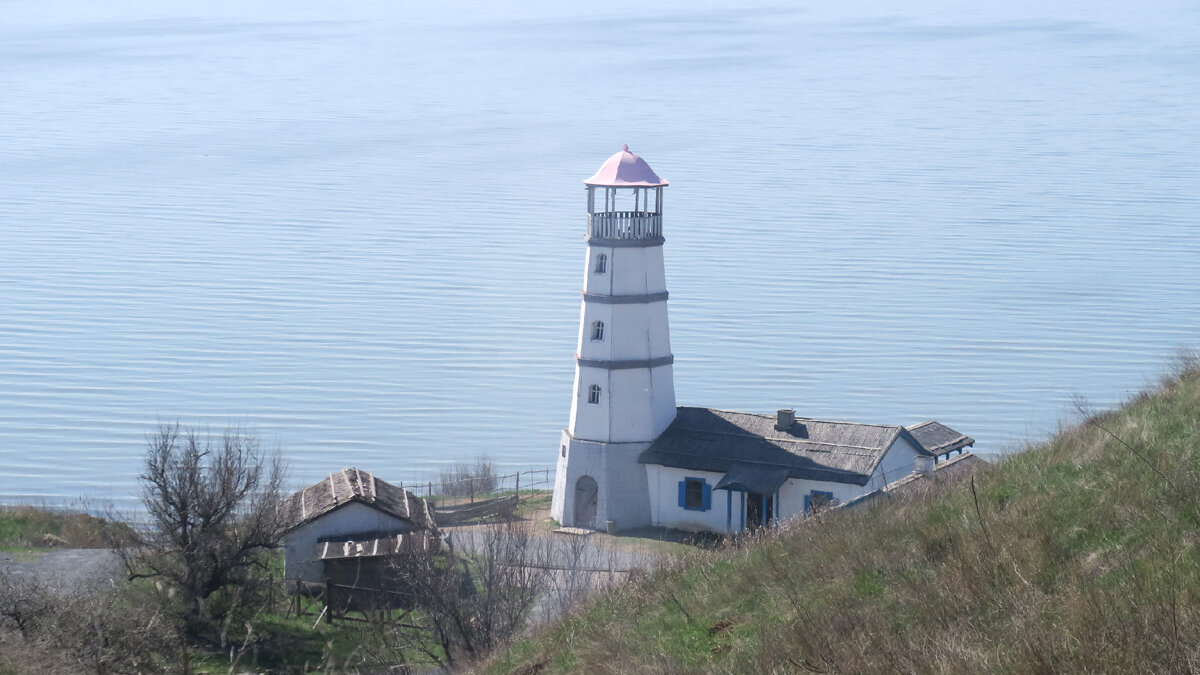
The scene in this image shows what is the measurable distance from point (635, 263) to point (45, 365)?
2627cm

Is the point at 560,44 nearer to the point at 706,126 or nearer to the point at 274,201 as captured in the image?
the point at 706,126

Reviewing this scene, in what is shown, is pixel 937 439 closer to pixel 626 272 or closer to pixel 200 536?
pixel 626 272

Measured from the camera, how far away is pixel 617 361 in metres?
33.1

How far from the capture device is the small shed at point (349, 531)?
26094 millimetres

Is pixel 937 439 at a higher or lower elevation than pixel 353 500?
higher

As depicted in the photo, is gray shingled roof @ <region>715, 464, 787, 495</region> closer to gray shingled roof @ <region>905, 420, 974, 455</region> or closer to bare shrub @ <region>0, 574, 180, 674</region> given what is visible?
gray shingled roof @ <region>905, 420, 974, 455</region>

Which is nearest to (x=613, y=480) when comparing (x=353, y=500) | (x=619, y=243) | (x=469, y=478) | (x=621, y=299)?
(x=621, y=299)

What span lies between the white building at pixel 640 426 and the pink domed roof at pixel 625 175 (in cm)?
3

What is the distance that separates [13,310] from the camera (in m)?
56.5

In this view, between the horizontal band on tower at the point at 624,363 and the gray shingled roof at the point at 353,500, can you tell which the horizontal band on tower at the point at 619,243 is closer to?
the horizontal band on tower at the point at 624,363

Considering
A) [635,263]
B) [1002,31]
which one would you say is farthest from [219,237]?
[1002,31]

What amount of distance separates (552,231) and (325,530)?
44117mm

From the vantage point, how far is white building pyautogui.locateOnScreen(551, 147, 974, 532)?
32000 mm

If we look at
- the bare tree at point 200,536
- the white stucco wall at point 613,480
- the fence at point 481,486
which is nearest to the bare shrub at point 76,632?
the bare tree at point 200,536
